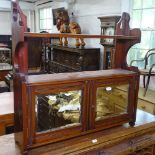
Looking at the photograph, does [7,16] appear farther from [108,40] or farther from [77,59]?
[108,40]

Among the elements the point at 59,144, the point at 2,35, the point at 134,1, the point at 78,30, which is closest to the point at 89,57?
the point at 78,30

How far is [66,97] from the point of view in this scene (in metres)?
1.29

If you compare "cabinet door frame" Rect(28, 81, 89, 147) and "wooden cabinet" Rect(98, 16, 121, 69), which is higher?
"wooden cabinet" Rect(98, 16, 121, 69)

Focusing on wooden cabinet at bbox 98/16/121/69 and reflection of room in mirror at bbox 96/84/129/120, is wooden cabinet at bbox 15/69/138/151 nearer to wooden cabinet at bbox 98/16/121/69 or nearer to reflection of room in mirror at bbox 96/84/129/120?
reflection of room in mirror at bbox 96/84/129/120

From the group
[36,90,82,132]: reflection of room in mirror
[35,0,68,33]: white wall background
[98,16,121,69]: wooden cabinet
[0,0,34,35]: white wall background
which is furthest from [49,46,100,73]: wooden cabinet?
[0,0,34,35]: white wall background

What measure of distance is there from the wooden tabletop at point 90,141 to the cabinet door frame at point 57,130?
0.04m

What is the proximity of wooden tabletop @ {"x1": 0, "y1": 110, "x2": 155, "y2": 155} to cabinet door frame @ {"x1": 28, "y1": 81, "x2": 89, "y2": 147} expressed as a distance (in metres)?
0.04

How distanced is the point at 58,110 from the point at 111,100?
406 mm

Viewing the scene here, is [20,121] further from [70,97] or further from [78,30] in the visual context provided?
[78,30]

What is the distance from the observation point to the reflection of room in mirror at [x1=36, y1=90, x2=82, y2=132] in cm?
120

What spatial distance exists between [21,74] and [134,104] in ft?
2.83

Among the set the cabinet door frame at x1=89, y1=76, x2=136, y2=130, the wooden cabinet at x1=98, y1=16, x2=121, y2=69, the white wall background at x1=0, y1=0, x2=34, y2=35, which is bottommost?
the cabinet door frame at x1=89, y1=76, x2=136, y2=130

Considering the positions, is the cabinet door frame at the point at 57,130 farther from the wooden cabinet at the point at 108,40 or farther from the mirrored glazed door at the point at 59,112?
the wooden cabinet at the point at 108,40

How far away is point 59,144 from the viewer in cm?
127
